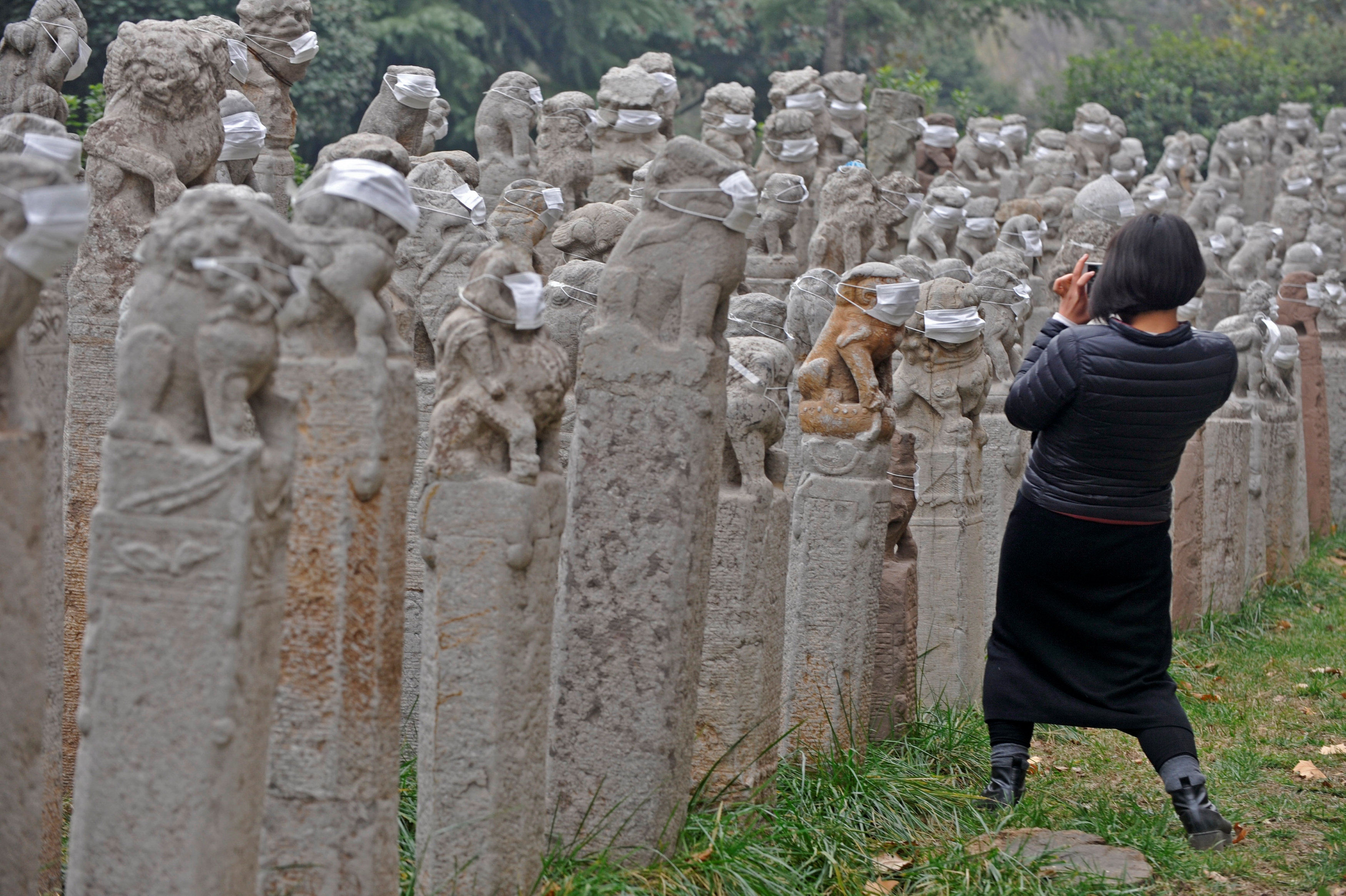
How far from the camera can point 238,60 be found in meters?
8.09

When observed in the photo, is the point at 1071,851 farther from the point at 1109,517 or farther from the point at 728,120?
the point at 728,120

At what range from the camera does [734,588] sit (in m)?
5.45

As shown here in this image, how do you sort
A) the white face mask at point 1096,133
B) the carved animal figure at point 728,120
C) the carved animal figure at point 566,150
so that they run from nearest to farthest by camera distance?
the carved animal figure at point 566,150, the carved animal figure at point 728,120, the white face mask at point 1096,133

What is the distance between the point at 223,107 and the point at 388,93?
230cm

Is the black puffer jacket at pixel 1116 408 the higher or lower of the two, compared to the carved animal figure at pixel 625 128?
lower

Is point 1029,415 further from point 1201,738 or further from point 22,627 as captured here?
point 22,627

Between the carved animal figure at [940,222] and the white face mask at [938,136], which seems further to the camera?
the white face mask at [938,136]

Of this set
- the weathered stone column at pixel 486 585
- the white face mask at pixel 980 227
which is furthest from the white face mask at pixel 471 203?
the white face mask at pixel 980 227

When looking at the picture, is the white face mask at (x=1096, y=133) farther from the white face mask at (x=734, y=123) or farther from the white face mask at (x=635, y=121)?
the white face mask at (x=635, y=121)

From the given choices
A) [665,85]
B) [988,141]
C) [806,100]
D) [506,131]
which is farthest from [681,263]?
[988,141]

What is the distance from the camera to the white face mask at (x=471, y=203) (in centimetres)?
646

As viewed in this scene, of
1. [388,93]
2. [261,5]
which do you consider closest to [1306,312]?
[388,93]

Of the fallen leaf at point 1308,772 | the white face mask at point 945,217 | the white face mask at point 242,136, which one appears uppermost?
the white face mask at point 242,136

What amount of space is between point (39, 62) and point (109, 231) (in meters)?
1.66
